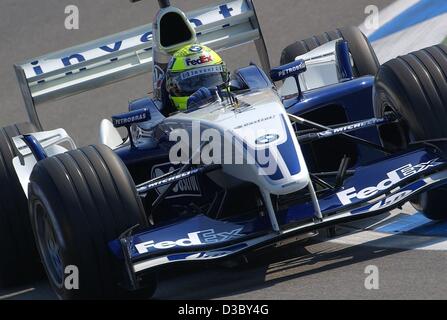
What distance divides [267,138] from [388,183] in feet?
2.79

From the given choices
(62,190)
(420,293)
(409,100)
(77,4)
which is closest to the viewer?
(420,293)

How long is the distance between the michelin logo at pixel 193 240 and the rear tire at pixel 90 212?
0.54 feet

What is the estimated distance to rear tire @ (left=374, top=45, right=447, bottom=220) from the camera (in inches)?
302

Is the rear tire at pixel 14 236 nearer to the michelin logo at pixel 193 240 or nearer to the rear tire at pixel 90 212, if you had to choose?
the rear tire at pixel 90 212

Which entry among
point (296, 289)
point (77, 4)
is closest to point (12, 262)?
point (296, 289)

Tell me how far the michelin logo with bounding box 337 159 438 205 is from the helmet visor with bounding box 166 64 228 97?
5.91 feet

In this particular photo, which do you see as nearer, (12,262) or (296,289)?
(296,289)

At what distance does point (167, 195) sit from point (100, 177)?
1.41 metres

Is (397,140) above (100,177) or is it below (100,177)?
below

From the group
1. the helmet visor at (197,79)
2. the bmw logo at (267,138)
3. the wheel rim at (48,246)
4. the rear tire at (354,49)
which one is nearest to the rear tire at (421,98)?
the bmw logo at (267,138)

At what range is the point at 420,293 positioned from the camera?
19.7ft

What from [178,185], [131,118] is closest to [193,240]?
[131,118]

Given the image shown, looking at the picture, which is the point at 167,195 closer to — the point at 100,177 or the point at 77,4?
the point at 100,177
